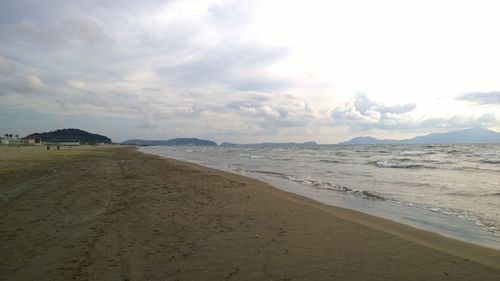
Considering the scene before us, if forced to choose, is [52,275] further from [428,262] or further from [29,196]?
[29,196]

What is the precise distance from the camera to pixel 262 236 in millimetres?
7699

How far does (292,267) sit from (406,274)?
1787mm

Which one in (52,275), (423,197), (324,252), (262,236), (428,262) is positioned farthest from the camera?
(423,197)

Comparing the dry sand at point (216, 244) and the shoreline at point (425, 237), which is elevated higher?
the dry sand at point (216, 244)

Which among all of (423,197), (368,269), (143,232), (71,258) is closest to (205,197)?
(143,232)

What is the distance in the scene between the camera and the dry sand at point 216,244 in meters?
5.58

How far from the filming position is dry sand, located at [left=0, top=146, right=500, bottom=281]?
5.58 meters

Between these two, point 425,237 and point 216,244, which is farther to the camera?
point 425,237

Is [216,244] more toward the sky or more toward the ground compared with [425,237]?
more toward the sky

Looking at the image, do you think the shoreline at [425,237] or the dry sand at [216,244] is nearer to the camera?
the dry sand at [216,244]

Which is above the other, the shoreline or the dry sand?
the dry sand

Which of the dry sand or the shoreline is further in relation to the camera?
the shoreline

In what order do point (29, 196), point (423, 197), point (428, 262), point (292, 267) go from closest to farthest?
point (292, 267) → point (428, 262) → point (29, 196) → point (423, 197)

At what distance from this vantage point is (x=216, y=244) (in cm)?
708
